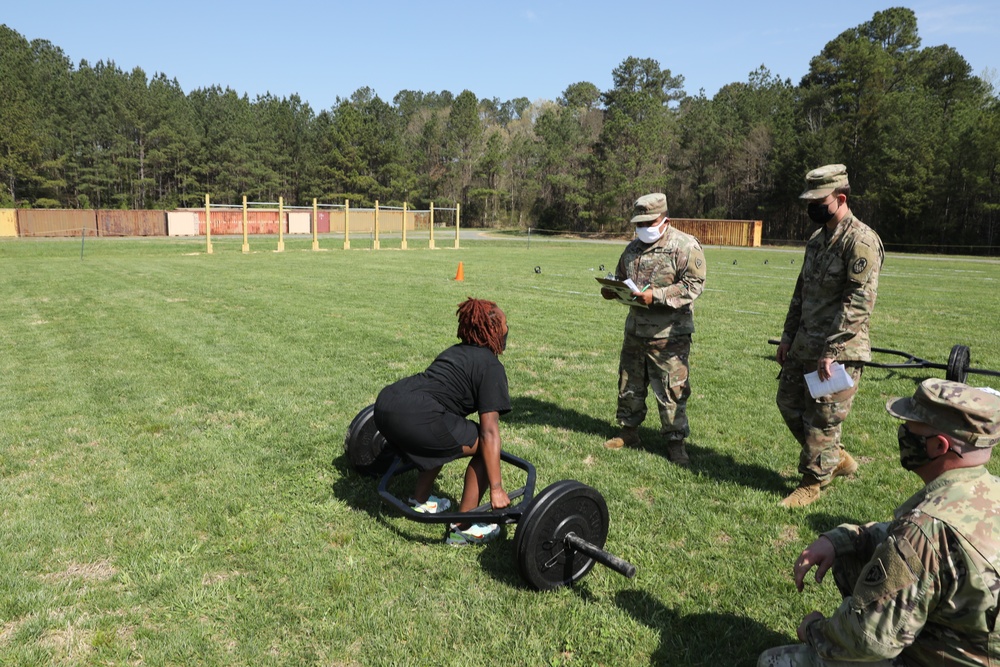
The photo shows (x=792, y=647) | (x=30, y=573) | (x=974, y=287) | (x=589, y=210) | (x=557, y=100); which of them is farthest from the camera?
(x=557, y=100)

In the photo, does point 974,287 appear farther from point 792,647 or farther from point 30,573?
point 30,573

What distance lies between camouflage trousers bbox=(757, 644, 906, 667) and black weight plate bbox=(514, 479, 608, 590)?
1.14m

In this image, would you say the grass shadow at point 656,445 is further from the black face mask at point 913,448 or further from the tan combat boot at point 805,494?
the black face mask at point 913,448

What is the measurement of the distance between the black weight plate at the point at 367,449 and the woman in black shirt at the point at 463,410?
0.93m

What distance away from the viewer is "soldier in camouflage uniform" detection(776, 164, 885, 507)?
14.8 feet

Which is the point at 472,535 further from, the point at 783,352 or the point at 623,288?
the point at 783,352

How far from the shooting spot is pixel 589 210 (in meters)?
76.2

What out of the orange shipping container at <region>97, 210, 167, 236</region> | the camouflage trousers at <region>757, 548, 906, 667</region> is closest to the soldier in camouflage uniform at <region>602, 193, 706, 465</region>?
the camouflage trousers at <region>757, 548, 906, 667</region>

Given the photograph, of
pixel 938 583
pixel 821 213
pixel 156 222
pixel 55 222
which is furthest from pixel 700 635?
pixel 156 222

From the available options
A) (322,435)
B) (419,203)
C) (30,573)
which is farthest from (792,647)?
(419,203)

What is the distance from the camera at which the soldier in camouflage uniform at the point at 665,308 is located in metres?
5.52

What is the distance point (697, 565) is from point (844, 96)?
6643 centimetres

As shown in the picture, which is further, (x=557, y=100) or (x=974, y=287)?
(x=557, y=100)

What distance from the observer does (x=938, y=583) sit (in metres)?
2.08
